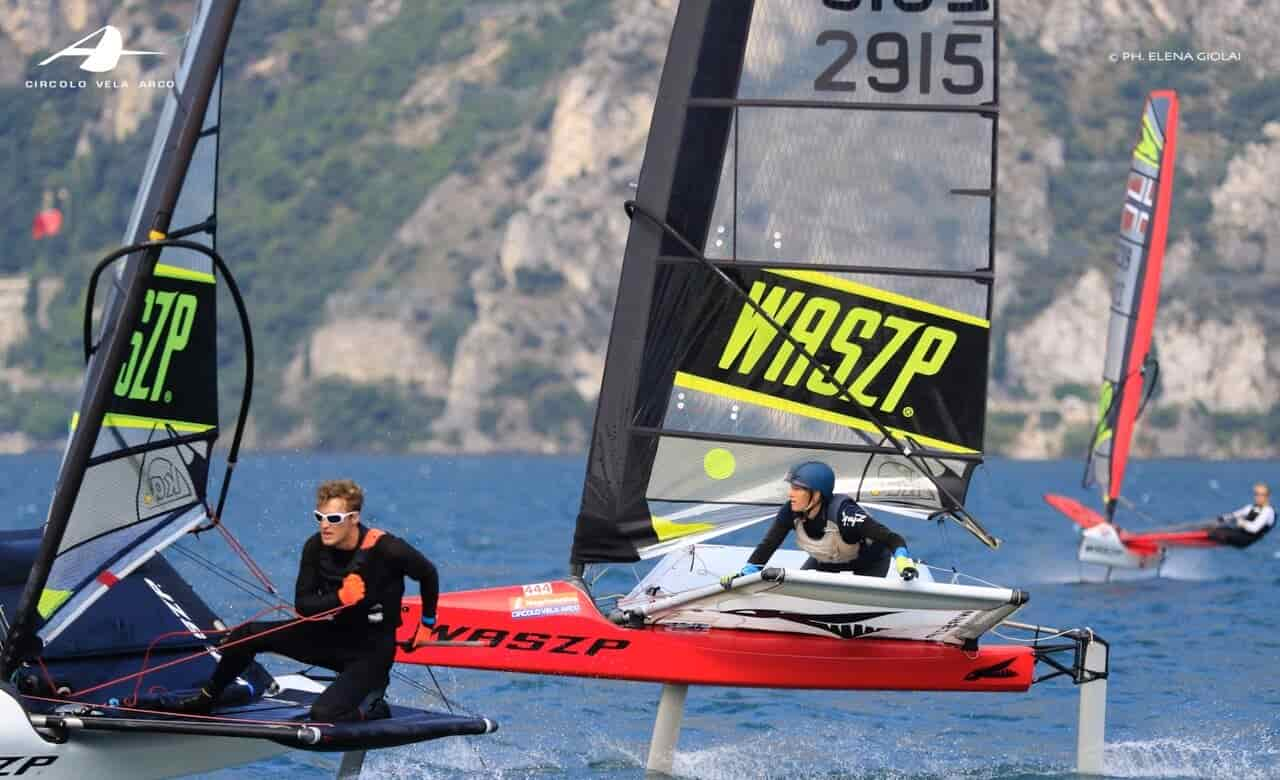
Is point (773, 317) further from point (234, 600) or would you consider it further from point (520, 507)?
point (520, 507)

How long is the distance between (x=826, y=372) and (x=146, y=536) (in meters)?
3.47

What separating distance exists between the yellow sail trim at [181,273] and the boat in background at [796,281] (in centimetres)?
248

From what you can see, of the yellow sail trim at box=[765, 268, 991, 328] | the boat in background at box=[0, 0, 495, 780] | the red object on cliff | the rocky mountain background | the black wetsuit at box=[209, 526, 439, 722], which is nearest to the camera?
the boat in background at box=[0, 0, 495, 780]

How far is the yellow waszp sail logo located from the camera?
33.0ft

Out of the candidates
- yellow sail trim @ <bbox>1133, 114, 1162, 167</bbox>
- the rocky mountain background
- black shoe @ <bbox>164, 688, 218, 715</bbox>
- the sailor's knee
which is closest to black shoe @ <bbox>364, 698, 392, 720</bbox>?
the sailor's knee

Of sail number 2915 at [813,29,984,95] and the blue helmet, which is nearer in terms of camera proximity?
the blue helmet

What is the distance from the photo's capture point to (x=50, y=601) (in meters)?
7.58

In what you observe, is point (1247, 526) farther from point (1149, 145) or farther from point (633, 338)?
point (633, 338)

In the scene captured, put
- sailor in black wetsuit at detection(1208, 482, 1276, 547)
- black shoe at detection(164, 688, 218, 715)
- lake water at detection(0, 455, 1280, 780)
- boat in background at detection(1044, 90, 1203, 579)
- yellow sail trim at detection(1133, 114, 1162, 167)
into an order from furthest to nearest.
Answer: yellow sail trim at detection(1133, 114, 1162, 167) → boat in background at detection(1044, 90, 1203, 579) → sailor in black wetsuit at detection(1208, 482, 1276, 547) → lake water at detection(0, 455, 1280, 780) → black shoe at detection(164, 688, 218, 715)

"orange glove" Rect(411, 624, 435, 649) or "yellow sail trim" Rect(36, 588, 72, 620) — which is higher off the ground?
"yellow sail trim" Rect(36, 588, 72, 620)

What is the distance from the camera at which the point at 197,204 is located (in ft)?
25.6

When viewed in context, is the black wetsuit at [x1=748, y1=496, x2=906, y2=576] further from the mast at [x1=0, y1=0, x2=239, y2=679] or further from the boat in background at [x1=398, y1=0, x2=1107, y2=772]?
the mast at [x1=0, y1=0, x2=239, y2=679]

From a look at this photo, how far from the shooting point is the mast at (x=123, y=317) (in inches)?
293

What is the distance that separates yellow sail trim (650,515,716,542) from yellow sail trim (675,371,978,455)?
627mm
